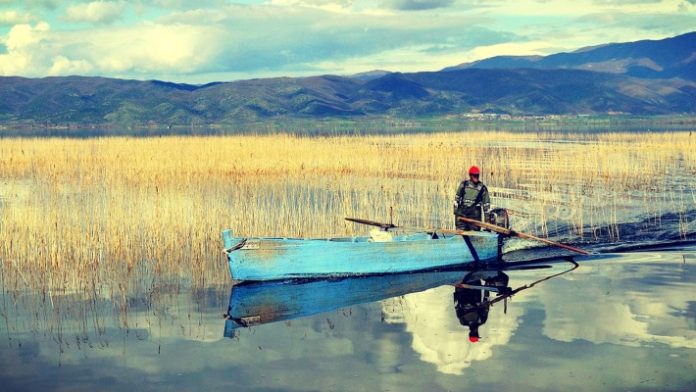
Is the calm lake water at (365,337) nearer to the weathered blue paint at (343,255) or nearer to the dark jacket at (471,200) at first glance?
the weathered blue paint at (343,255)

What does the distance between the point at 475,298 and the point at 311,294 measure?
2.72 meters

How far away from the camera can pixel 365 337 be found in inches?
465

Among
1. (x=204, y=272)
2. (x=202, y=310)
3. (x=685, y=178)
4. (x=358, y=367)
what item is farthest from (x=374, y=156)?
(x=358, y=367)

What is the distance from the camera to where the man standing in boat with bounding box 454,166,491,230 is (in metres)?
16.6

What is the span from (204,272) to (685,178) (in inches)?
789

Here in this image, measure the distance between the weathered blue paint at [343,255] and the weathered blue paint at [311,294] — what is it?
0.56 feet

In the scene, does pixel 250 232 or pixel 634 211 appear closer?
pixel 250 232

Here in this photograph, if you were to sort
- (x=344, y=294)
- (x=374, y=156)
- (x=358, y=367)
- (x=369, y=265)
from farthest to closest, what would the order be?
1. (x=374, y=156)
2. (x=369, y=265)
3. (x=344, y=294)
4. (x=358, y=367)

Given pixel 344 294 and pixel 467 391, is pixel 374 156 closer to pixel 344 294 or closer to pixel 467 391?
pixel 344 294

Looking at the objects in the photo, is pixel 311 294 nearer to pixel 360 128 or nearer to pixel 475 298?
pixel 475 298

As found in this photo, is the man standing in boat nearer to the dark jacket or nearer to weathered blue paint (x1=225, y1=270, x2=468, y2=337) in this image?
the dark jacket

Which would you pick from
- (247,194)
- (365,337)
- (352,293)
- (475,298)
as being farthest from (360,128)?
(365,337)

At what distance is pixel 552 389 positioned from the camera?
9555 mm

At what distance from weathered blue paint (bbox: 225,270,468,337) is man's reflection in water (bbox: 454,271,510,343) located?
0.35 metres
